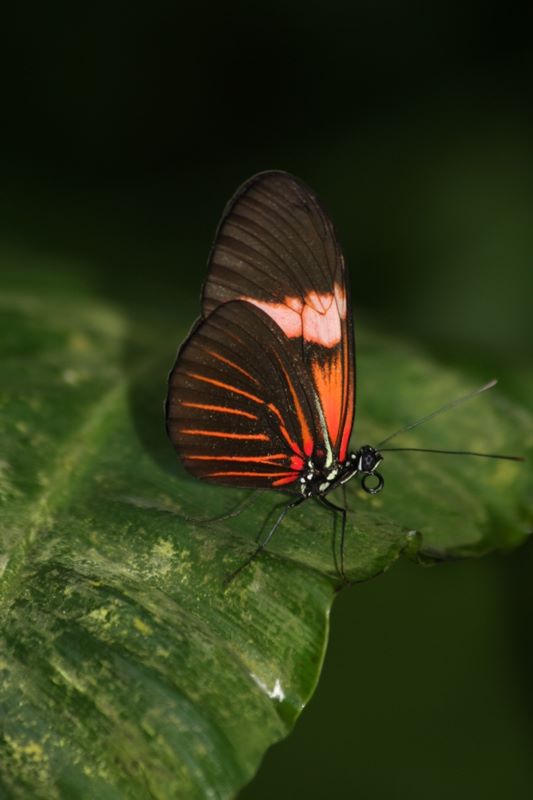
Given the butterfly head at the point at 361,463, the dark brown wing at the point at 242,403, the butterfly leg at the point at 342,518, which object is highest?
the dark brown wing at the point at 242,403

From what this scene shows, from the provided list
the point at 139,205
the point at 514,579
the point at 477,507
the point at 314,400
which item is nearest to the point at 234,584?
the point at 314,400

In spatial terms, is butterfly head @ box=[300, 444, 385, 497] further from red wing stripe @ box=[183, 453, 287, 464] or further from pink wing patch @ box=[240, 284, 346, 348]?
pink wing patch @ box=[240, 284, 346, 348]

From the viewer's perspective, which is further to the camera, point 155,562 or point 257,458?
point 257,458

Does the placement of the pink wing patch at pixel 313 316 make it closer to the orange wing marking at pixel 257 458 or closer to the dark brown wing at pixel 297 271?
the dark brown wing at pixel 297 271

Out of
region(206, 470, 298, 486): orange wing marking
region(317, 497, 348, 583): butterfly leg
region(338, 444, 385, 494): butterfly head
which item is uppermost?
region(206, 470, 298, 486): orange wing marking

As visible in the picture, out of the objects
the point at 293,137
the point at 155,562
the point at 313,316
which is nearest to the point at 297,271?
the point at 313,316

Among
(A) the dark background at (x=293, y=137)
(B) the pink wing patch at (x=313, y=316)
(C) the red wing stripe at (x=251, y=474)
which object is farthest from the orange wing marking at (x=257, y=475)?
(A) the dark background at (x=293, y=137)

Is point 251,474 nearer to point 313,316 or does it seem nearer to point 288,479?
point 288,479

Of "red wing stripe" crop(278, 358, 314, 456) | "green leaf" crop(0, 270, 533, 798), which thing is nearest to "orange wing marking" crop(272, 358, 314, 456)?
"red wing stripe" crop(278, 358, 314, 456)
